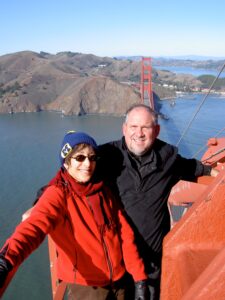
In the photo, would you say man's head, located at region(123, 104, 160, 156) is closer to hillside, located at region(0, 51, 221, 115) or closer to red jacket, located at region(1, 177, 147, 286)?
red jacket, located at region(1, 177, 147, 286)

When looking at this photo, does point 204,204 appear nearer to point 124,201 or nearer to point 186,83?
point 124,201

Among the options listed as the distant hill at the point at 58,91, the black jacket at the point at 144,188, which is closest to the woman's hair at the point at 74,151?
the black jacket at the point at 144,188

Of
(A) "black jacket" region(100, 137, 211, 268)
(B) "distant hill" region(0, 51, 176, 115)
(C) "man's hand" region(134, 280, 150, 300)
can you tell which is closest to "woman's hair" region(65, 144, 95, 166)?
(A) "black jacket" region(100, 137, 211, 268)

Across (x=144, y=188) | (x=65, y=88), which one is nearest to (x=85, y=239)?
(x=144, y=188)

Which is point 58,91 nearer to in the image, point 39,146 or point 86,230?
point 39,146

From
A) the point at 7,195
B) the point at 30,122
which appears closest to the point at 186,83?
the point at 30,122

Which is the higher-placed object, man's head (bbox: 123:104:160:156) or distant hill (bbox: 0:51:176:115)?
man's head (bbox: 123:104:160:156)
